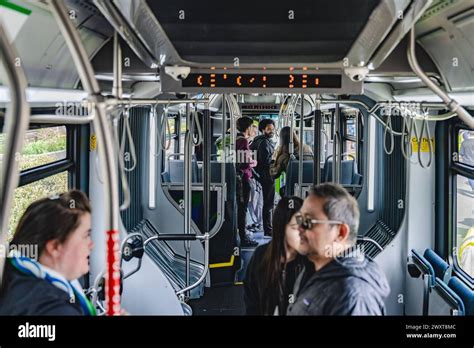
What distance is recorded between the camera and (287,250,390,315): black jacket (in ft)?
7.80

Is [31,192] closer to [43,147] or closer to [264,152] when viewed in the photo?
[43,147]

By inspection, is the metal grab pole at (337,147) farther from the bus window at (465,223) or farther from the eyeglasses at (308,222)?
the eyeglasses at (308,222)

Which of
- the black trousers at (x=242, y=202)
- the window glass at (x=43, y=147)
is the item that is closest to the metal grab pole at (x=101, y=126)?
the window glass at (x=43, y=147)

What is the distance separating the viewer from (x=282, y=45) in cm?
214

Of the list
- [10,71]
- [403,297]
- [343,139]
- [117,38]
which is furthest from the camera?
[343,139]

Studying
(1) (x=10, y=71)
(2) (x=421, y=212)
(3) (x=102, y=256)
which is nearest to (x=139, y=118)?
(3) (x=102, y=256)

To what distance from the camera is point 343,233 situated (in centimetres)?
254

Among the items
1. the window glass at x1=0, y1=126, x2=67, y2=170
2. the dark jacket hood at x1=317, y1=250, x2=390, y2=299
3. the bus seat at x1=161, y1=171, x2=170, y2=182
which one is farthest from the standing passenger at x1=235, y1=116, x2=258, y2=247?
the window glass at x1=0, y1=126, x2=67, y2=170

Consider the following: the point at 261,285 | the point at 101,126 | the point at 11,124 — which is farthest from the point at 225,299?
the point at 11,124

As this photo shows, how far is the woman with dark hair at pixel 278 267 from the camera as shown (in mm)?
2723

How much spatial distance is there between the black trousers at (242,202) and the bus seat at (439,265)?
1567 mm

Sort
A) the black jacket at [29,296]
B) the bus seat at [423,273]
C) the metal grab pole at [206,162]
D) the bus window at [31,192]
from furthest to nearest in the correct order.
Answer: the metal grab pole at [206,162], the bus seat at [423,273], the bus window at [31,192], the black jacket at [29,296]
